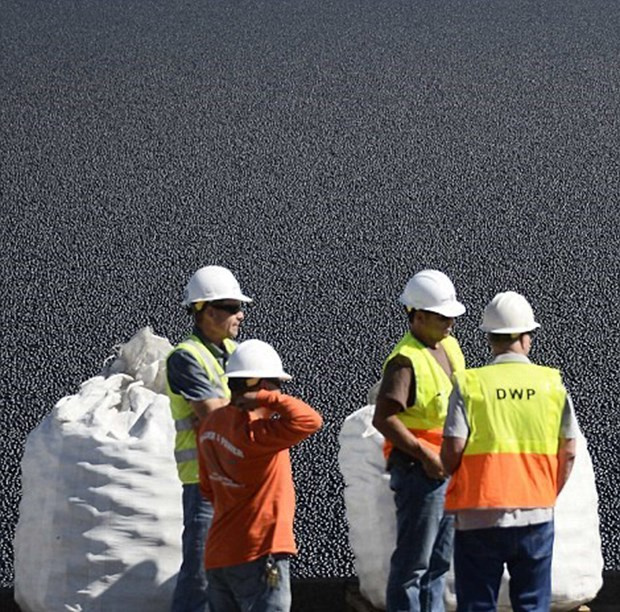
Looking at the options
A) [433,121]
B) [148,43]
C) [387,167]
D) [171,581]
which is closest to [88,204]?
[387,167]

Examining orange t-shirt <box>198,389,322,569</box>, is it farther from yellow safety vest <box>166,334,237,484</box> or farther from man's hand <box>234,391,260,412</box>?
yellow safety vest <box>166,334,237,484</box>

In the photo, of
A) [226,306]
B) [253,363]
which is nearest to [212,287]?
[226,306]

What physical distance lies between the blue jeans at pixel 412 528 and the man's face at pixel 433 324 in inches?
13.1

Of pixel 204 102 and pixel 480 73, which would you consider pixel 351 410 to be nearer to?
pixel 204 102

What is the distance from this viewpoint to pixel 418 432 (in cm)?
353

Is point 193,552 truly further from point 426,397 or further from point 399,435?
point 426,397

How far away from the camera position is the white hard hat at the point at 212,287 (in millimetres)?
3617

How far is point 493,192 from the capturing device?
299 inches

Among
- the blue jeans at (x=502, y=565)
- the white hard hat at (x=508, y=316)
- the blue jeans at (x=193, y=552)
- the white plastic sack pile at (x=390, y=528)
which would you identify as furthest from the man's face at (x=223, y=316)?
the blue jeans at (x=502, y=565)

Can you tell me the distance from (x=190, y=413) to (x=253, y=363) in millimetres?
361

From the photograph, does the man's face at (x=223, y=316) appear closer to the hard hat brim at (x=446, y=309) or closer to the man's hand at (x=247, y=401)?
the man's hand at (x=247, y=401)

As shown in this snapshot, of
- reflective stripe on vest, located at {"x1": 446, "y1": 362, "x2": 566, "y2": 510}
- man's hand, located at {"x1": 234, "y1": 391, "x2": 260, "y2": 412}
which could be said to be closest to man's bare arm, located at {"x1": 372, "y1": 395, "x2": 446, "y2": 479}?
reflective stripe on vest, located at {"x1": 446, "y1": 362, "x2": 566, "y2": 510}

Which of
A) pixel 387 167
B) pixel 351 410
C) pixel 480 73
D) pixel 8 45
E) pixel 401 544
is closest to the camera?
pixel 401 544

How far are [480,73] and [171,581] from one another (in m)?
6.47
